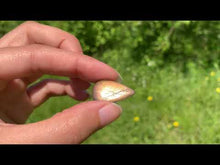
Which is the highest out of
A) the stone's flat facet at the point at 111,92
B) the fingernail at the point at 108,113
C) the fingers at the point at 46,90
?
the stone's flat facet at the point at 111,92

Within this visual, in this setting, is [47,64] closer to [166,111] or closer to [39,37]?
[39,37]

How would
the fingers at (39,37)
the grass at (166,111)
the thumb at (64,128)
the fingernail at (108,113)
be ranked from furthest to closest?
the grass at (166,111), the fingers at (39,37), the fingernail at (108,113), the thumb at (64,128)

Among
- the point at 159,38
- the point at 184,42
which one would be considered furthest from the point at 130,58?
the point at 184,42

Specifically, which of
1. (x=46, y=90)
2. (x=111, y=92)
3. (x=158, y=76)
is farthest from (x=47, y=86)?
(x=158, y=76)

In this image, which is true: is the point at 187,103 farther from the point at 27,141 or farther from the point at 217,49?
the point at 27,141

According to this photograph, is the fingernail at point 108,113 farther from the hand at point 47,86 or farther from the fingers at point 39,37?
the fingers at point 39,37

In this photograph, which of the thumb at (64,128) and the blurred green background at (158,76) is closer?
the thumb at (64,128)

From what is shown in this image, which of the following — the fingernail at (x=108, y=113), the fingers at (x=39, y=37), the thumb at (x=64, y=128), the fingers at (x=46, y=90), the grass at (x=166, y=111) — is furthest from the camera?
the grass at (x=166, y=111)

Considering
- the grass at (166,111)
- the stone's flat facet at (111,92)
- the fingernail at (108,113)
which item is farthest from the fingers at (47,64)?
the grass at (166,111)
